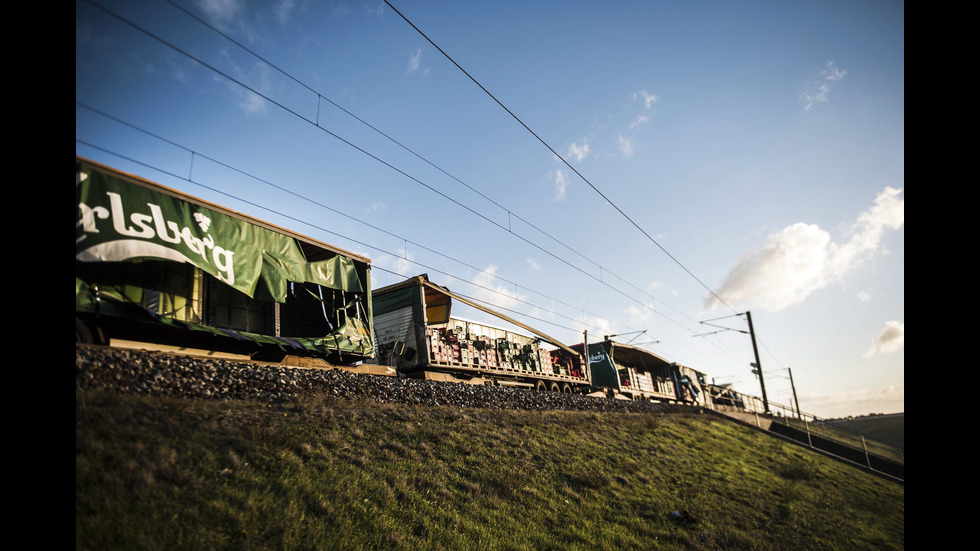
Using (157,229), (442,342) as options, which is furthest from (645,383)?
(157,229)

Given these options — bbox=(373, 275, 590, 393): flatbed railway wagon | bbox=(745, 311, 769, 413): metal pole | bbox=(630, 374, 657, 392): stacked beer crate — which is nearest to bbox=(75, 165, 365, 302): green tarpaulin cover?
bbox=(373, 275, 590, 393): flatbed railway wagon

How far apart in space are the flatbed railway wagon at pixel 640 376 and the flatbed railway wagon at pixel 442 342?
905 centimetres

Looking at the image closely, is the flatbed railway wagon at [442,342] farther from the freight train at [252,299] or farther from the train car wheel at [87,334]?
the train car wheel at [87,334]

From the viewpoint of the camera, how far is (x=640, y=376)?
117 ft

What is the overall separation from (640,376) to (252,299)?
2962cm

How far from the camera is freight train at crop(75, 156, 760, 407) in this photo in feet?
23.1

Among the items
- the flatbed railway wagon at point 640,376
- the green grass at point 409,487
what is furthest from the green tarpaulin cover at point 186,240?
the flatbed railway wagon at point 640,376

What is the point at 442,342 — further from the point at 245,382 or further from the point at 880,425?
the point at 880,425

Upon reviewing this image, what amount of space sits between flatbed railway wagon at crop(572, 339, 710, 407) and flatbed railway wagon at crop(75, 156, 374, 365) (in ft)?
63.8

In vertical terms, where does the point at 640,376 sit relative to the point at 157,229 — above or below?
below

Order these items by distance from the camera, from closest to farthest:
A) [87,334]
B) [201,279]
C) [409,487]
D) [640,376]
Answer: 1. [87,334]
2. [409,487]
3. [201,279]
4. [640,376]

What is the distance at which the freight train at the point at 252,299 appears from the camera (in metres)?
7.03

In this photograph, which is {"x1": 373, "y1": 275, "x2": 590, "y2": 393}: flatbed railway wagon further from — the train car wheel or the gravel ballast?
the train car wheel
